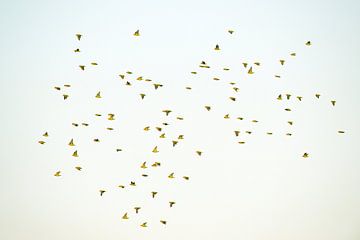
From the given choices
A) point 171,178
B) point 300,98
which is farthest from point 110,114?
point 300,98

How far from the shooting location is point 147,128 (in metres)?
34.2

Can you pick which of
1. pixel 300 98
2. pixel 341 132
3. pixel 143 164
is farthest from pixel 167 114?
pixel 341 132

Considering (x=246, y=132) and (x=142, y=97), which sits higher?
(x=142, y=97)

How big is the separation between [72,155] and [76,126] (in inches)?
80.5

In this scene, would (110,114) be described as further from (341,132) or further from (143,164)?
(341,132)

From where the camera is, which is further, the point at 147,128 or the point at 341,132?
the point at 341,132

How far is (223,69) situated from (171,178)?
28.2 feet

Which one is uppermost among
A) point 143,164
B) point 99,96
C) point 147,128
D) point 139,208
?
point 99,96

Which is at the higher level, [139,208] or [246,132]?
[246,132]

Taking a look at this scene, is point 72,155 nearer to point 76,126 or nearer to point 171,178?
point 76,126

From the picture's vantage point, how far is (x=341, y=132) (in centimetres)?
3706

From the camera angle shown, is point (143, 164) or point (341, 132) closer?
point (143, 164)

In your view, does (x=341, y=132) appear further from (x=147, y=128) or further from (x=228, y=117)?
(x=147, y=128)

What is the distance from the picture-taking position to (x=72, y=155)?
34.1 metres
